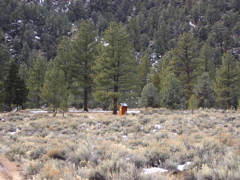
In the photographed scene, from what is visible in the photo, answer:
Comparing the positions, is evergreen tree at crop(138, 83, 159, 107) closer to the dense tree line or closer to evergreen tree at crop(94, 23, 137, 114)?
the dense tree line

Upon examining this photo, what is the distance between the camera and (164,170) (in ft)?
19.2

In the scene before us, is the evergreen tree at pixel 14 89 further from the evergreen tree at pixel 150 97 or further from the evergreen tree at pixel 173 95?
the evergreen tree at pixel 173 95

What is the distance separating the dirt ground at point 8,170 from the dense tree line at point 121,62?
45.0 feet

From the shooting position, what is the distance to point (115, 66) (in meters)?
24.0

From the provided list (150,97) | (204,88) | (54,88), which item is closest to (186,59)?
(204,88)

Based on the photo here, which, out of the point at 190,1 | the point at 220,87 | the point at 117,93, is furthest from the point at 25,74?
the point at 190,1

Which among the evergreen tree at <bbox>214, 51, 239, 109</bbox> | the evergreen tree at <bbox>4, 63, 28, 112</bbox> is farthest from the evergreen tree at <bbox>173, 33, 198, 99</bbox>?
the evergreen tree at <bbox>4, 63, 28, 112</bbox>

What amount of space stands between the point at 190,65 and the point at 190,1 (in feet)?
280

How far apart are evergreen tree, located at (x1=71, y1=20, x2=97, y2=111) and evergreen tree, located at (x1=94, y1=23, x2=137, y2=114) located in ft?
10.2

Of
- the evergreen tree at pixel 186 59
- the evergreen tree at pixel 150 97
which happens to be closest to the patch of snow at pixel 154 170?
the evergreen tree at pixel 150 97

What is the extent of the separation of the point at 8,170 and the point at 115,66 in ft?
60.5

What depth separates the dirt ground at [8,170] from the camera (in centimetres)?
582

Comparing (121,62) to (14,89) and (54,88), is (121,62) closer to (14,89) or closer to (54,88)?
(54,88)

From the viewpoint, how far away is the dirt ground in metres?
5.82
